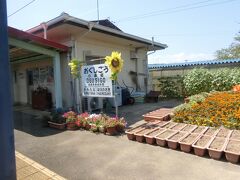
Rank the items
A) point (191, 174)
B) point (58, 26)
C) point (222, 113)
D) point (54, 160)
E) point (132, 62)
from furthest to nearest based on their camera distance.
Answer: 1. point (132, 62)
2. point (58, 26)
3. point (222, 113)
4. point (54, 160)
5. point (191, 174)

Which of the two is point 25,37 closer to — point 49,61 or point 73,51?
point 73,51

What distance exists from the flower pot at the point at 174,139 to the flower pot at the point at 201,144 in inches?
13.9

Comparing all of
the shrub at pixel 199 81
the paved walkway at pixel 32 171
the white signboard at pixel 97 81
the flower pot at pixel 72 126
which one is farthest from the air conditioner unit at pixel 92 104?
the shrub at pixel 199 81

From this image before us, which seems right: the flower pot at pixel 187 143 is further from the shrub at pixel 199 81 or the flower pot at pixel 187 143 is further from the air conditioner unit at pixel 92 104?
the shrub at pixel 199 81

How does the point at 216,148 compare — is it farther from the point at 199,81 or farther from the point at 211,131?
the point at 199,81

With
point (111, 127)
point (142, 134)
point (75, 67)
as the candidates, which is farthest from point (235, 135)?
point (75, 67)

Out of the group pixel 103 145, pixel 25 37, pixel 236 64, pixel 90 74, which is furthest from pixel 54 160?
pixel 236 64

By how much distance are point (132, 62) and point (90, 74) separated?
558cm

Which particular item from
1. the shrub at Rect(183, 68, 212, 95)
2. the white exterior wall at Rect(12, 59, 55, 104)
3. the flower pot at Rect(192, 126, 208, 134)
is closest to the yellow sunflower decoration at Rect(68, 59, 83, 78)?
the white exterior wall at Rect(12, 59, 55, 104)

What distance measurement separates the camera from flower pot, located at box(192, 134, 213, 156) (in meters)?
3.76

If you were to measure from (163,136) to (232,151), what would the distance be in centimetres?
140

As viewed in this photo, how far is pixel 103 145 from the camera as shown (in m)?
4.59

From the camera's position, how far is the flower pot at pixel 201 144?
12.3 ft

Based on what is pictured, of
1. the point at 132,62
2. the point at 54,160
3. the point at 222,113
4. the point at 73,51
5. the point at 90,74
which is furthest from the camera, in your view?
the point at 132,62
